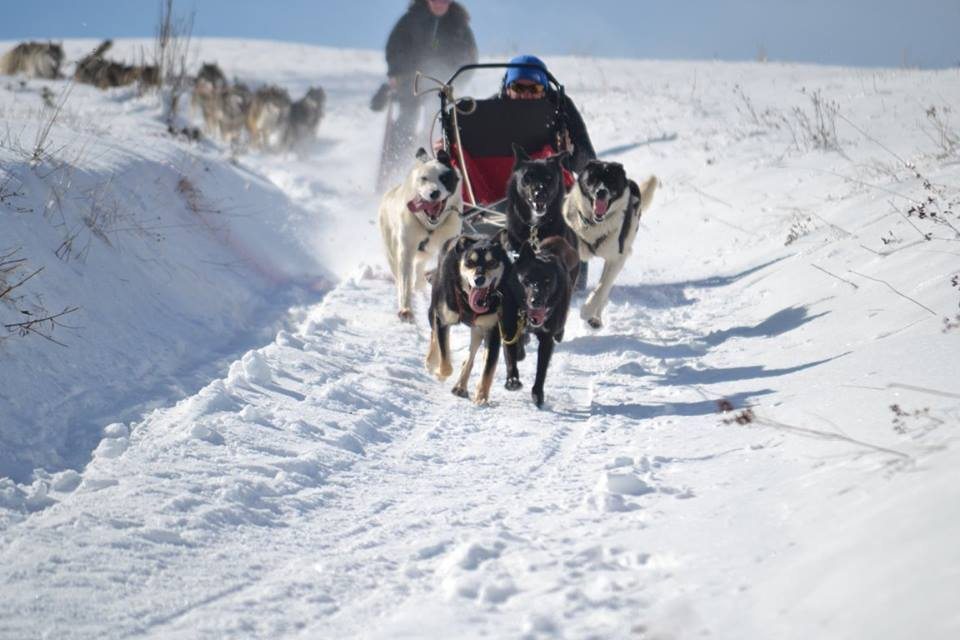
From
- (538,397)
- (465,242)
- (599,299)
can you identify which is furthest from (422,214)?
(538,397)

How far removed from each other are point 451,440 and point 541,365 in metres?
0.82

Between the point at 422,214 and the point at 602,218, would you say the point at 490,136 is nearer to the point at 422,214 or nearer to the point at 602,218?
the point at 422,214

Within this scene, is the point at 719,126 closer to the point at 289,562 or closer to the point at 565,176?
the point at 565,176

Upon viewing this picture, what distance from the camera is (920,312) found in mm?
3977

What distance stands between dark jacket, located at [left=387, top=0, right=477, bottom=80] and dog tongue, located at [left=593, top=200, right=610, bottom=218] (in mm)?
5657

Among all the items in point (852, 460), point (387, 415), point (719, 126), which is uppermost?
point (719, 126)

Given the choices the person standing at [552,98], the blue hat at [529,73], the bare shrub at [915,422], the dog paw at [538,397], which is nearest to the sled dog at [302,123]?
the person standing at [552,98]

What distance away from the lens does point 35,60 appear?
48.0ft

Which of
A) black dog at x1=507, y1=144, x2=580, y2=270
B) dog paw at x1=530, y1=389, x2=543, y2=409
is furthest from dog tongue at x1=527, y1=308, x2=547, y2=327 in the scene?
black dog at x1=507, y1=144, x2=580, y2=270

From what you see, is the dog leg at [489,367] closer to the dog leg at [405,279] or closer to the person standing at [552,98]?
the dog leg at [405,279]

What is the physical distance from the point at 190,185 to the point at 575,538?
5672 mm

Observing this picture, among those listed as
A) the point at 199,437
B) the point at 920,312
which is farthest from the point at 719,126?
the point at 199,437

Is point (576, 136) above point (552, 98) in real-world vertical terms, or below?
below

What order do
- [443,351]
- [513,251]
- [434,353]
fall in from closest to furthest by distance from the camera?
[443,351], [434,353], [513,251]
